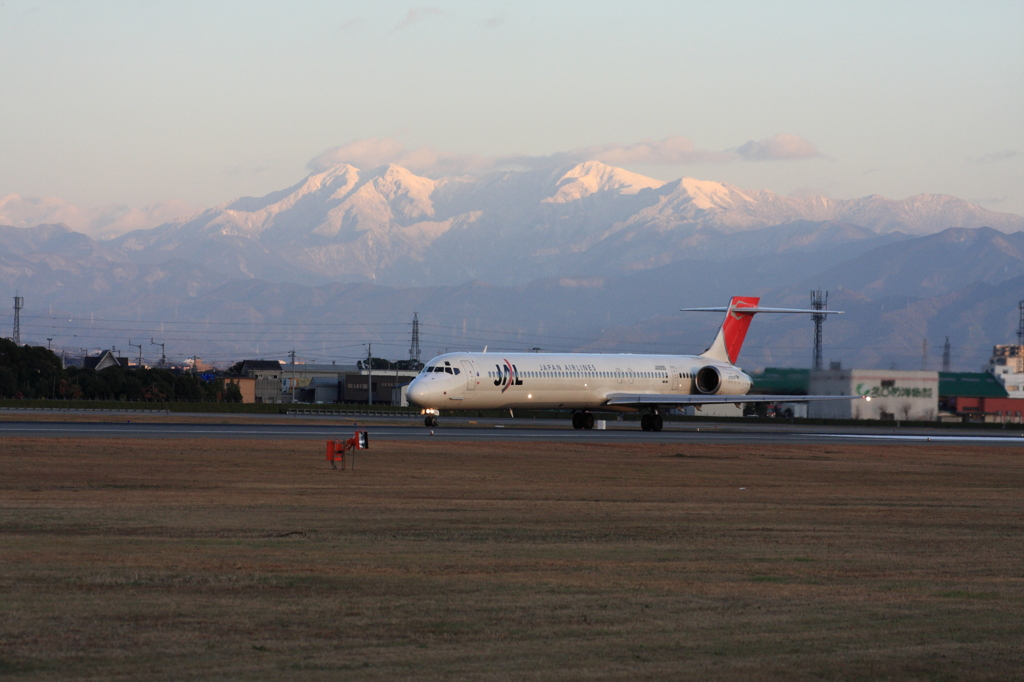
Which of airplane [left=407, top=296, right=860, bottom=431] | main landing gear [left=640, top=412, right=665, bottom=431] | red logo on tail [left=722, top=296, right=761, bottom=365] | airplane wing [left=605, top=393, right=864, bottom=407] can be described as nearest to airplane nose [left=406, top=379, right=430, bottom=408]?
airplane [left=407, top=296, right=860, bottom=431]

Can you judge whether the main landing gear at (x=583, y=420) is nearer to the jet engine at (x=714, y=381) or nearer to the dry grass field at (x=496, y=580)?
the jet engine at (x=714, y=381)

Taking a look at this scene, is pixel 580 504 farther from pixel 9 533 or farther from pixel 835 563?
pixel 9 533

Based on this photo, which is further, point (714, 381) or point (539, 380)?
point (714, 381)

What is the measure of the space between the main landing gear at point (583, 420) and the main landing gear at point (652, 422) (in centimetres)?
268

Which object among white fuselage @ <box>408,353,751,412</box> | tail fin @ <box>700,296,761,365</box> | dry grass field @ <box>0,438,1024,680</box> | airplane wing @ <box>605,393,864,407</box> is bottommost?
dry grass field @ <box>0,438,1024,680</box>

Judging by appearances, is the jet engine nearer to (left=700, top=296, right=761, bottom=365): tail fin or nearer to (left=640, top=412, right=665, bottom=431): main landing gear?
(left=700, top=296, right=761, bottom=365): tail fin

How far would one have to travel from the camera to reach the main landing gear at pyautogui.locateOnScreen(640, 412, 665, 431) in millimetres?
63000

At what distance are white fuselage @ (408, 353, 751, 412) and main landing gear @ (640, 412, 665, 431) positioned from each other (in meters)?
1.36

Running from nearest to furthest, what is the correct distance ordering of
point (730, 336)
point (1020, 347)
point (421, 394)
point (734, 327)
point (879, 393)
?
point (421, 394)
point (730, 336)
point (734, 327)
point (879, 393)
point (1020, 347)

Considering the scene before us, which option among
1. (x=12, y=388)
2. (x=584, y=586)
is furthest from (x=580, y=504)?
(x=12, y=388)

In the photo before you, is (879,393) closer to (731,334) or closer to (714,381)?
(731,334)

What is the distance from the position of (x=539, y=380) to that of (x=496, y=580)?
148 ft

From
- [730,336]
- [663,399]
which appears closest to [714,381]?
[730,336]

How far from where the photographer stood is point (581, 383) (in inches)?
2354
